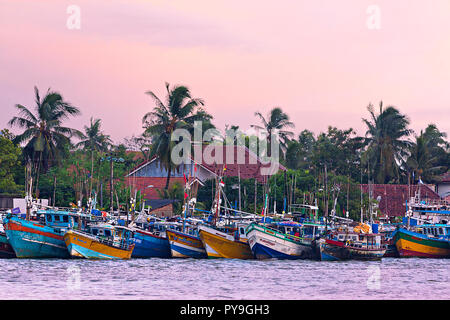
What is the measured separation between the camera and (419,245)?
6675cm

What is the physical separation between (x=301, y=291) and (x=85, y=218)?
947 inches

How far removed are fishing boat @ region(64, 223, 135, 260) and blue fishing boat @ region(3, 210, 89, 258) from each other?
1377mm

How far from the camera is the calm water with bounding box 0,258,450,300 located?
38844mm

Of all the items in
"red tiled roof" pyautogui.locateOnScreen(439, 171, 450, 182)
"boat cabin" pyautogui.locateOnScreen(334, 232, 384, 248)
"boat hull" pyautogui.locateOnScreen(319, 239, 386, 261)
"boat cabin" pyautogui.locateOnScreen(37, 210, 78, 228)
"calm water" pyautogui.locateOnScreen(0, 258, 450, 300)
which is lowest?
"calm water" pyautogui.locateOnScreen(0, 258, 450, 300)

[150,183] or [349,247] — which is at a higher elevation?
[150,183]

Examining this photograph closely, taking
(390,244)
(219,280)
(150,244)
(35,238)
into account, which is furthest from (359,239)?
(35,238)

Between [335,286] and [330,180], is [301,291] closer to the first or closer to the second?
[335,286]

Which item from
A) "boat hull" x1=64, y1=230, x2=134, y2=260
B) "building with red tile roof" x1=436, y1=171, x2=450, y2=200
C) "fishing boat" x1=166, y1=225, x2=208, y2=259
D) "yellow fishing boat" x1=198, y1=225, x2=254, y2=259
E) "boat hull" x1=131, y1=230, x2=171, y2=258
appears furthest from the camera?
"building with red tile roof" x1=436, y1=171, x2=450, y2=200

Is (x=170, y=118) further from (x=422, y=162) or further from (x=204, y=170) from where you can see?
(x=422, y=162)

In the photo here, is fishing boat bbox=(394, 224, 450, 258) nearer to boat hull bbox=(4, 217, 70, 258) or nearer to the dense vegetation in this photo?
the dense vegetation

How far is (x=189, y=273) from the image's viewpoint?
49250mm

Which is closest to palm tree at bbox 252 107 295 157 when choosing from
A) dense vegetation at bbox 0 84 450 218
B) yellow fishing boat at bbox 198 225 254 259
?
dense vegetation at bbox 0 84 450 218

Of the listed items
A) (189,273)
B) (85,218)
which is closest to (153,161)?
(85,218)

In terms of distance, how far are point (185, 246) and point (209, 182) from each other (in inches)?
968
